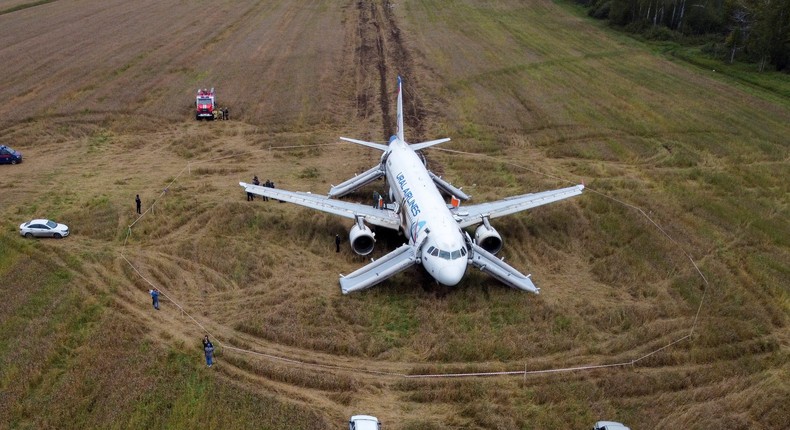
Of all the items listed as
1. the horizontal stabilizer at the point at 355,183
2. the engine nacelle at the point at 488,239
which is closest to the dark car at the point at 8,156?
the horizontal stabilizer at the point at 355,183

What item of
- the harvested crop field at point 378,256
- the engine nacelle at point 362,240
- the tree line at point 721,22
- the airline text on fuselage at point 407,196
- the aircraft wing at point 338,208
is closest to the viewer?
the harvested crop field at point 378,256


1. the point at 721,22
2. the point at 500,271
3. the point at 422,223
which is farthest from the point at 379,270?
the point at 721,22

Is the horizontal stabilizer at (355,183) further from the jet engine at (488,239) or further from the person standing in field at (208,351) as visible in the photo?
the person standing in field at (208,351)

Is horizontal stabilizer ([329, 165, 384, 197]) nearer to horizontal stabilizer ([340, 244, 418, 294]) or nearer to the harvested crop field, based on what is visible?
the harvested crop field

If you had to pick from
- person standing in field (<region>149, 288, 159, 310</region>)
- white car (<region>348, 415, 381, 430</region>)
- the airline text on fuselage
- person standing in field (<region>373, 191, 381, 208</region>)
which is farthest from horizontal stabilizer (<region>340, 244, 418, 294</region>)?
person standing in field (<region>373, 191, 381, 208</region>)

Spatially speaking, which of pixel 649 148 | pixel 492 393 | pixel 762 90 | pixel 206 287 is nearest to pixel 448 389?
pixel 492 393

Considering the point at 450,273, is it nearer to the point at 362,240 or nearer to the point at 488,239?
the point at 488,239

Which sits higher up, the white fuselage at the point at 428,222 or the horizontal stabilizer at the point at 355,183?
the white fuselage at the point at 428,222

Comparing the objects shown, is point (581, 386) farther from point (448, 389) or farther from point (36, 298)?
point (36, 298)
